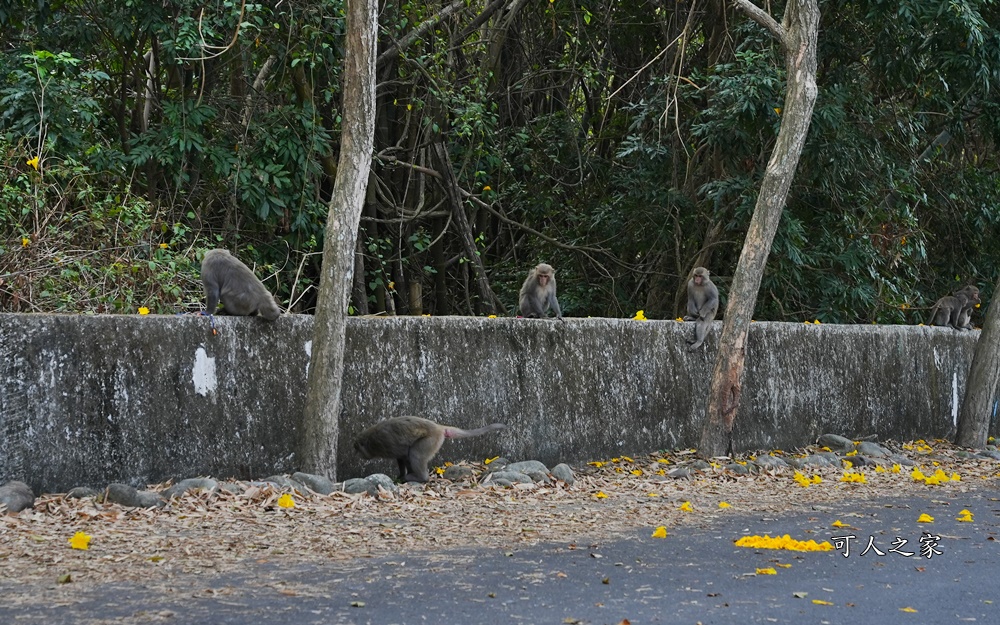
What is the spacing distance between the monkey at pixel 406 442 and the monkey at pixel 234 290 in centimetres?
113

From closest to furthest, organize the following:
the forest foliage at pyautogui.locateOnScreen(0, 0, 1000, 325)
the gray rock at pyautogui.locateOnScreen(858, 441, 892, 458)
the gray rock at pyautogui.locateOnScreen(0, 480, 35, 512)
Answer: the gray rock at pyautogui.locateOnScreen(0, 480, 35, 512) → the forest foliage at pyautogui.locateOnScreen(0, 0, 1000, 325) → the gray rock at pyautogui.locateOnScreen(858, 441, 892, 458)

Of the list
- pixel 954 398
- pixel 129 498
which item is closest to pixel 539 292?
pixel 129 498

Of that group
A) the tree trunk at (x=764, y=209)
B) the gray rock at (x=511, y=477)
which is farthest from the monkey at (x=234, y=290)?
the tree trunk at (x=764, y=209)

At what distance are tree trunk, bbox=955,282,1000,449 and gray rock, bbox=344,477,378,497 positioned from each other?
8024 millimetres

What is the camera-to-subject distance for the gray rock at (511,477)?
820 cm

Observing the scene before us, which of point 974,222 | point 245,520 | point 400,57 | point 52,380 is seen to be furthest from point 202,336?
point 974,222

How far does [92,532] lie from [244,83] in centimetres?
745

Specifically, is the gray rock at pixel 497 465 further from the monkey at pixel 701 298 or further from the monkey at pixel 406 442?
the monkey at pixel 701 298

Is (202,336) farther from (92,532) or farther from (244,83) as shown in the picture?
(244,83)

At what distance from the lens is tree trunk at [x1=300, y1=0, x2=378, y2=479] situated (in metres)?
7.51

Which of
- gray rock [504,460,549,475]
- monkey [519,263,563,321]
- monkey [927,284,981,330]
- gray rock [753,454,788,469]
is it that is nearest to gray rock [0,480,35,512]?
gray rock [504,460,549,475]

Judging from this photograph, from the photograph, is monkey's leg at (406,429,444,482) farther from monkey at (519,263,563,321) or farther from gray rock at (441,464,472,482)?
monkey at (519,263,563,321)

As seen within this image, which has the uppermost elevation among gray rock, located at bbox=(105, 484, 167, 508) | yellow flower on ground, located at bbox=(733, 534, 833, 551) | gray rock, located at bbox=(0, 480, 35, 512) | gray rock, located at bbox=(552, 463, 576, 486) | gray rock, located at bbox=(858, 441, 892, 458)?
gray rock, located at bbox=(0, 480, 35, 512)

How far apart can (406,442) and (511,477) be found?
871 millimetres
